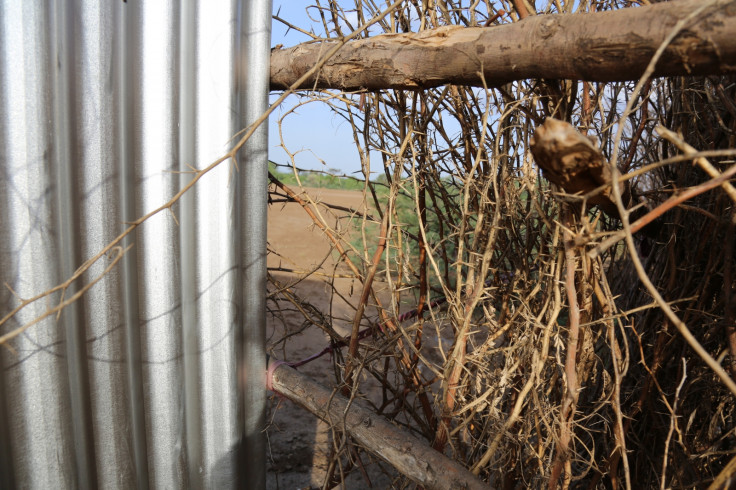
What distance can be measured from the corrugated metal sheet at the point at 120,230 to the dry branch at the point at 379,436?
230 millimetres

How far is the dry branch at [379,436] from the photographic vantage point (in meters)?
1.40

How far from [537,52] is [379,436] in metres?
1.11

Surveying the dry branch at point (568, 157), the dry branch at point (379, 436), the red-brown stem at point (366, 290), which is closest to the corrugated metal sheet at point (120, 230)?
the dry branch at point (379, 436)

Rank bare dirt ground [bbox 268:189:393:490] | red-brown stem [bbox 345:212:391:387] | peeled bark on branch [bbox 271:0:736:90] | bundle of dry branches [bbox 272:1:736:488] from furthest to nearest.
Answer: bare dirt ground [bbox 268:189:393:490]
red-brown stem [bbox 345:212:391:387]
bundle of dry branches [bbox 272:1:736:488]
peeled bark on branch [bbox 271:0:736:90]

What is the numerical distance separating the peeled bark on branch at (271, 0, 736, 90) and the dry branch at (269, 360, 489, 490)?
0.96m

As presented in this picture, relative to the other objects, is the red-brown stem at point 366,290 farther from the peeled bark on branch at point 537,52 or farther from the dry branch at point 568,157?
the dry branch at point 568,157

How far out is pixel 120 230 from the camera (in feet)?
5.10

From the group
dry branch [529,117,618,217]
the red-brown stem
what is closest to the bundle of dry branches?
the red-brown stem

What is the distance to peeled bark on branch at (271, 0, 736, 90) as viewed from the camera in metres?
0.84

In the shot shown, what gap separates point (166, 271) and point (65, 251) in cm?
27

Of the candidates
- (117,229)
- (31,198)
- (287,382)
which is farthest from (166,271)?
(287,382)

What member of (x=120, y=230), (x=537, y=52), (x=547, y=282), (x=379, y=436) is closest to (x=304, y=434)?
(x=379, y=436)

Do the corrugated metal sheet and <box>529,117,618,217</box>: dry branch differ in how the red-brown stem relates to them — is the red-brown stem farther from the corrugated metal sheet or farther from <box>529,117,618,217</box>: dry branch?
<box>529,117,618,217</box>: dry branch

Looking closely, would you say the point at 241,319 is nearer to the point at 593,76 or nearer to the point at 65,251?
the point at 65,251
